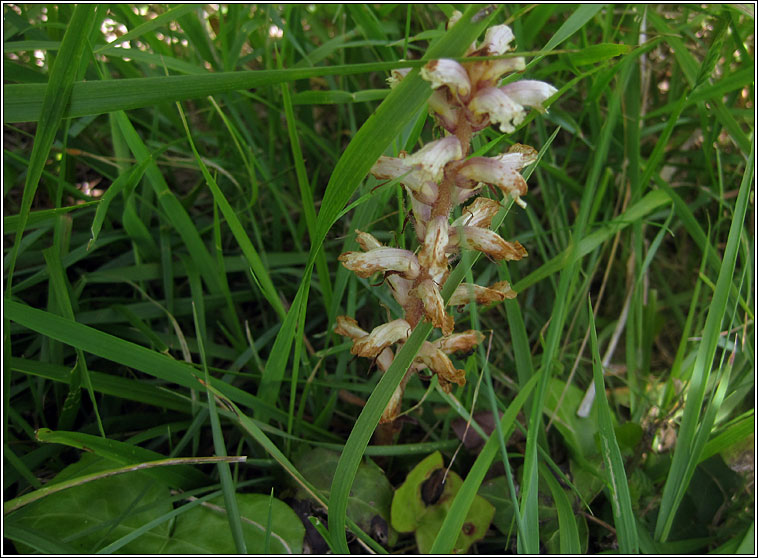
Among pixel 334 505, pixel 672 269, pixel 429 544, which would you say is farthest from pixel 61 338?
pixel 672 269

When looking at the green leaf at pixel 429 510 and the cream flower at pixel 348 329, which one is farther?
the green leaf at pixel 429 510

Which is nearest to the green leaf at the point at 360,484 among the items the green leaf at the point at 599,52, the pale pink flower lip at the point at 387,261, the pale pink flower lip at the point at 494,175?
the pale pink flower lip at the point at 387,261

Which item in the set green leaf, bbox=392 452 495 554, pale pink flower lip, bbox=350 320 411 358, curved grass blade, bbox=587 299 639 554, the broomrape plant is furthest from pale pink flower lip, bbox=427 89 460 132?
green leaf, bbox=392 452 495 554

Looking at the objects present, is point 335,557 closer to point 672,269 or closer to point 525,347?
point 525,347

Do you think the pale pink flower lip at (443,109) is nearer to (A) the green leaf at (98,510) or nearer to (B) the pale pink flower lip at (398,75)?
(B) the pale pink flower lip at (398,75)

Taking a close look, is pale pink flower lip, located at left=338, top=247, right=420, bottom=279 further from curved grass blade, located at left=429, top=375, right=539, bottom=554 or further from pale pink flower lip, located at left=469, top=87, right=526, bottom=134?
curved grass blade, located at left=429, top=375, right=539, bottom=554

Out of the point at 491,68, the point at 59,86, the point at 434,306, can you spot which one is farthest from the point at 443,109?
the point at 59,86
